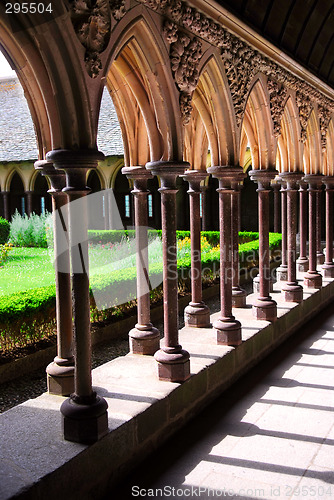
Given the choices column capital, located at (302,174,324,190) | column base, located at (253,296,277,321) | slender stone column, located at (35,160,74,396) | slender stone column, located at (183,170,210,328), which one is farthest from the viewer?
column capital, located at (302,174,324,190)

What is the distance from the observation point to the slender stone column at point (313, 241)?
8.53 metres

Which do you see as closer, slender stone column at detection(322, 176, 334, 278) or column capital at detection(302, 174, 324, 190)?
column capital at detection(302, 174, 324, 190)

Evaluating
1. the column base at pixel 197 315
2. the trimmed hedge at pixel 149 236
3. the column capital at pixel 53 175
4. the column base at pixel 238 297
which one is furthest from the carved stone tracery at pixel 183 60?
the trimmed hedge at pixel 149 236

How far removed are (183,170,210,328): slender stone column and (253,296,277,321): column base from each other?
63 cm

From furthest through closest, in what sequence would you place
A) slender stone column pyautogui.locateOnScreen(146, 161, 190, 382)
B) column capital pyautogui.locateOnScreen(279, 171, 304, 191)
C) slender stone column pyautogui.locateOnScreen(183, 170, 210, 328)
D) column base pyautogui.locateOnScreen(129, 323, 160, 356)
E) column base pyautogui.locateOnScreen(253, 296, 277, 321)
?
1. column capital pyautogui.locateOnScreen(279, 171, 304, 191)
2. column base pyautogui.locateOnScreen(253, 296, 277, 321)
3. slender stone column pyautogui.locateOnScreen(183, 170, 210, 328)
4. column base pyautogui.locateOnScreen(129, 323, 160, 356)
5. slender stone column pyautogui.locateOnScreen(146, 161, 190, 382)

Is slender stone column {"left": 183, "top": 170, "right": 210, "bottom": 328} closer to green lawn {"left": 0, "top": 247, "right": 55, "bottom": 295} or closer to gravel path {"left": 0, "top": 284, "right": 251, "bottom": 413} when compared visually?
gravel path {"left": 0, "top": 284, "right": 251, "bottom": 413}

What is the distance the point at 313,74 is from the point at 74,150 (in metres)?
5.14

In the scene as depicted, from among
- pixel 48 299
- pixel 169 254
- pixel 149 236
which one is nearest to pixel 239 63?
pixel 169 254

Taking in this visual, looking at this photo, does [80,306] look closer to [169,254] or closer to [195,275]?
[169,254]

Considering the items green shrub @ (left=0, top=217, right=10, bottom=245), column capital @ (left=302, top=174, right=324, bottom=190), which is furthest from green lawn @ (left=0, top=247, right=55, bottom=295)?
column capital @ (left=302, top=174, right=324, bottom=190)

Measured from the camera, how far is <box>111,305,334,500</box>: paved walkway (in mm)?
3338

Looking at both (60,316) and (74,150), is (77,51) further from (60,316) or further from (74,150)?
(60,316)

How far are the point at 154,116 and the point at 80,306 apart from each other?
203cm

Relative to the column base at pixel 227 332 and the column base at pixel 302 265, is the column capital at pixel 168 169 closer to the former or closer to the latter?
the column base at pixel 227 332
